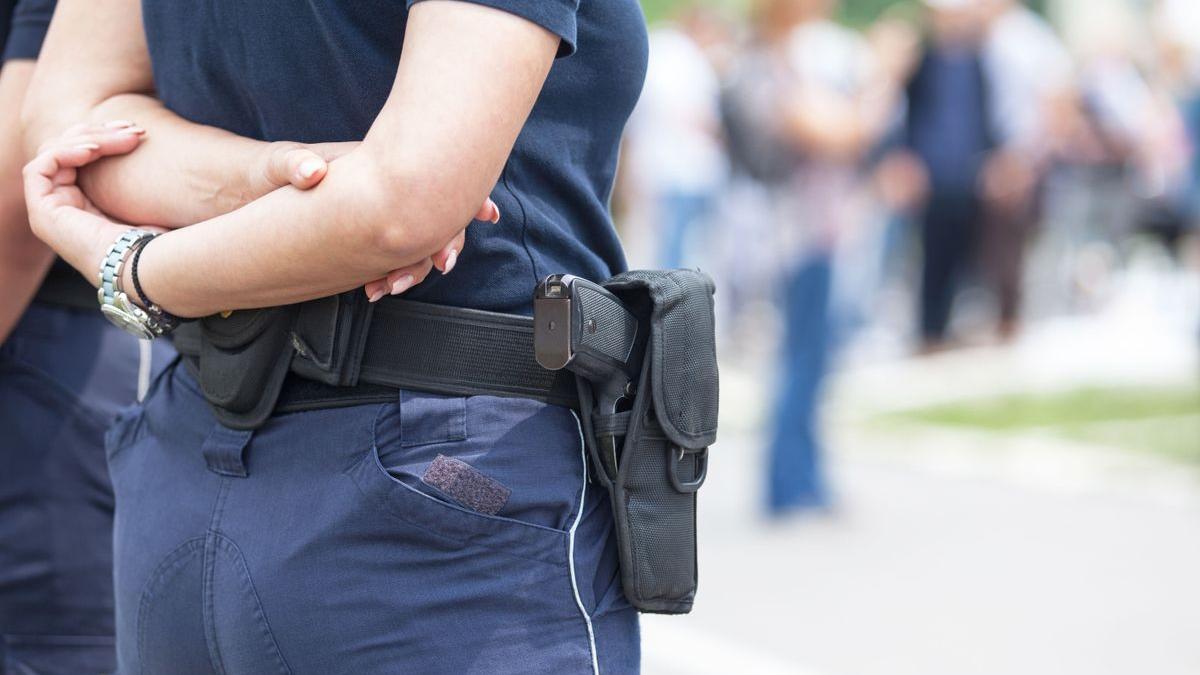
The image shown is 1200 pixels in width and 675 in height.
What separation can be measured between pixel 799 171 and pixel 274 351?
4283 millimetres

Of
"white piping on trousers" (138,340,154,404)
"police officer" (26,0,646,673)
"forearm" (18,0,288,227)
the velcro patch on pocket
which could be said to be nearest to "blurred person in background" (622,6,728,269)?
"white piping on trousers" (138,340,154,404)

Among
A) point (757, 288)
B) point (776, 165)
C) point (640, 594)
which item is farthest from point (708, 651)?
point (757, 288)

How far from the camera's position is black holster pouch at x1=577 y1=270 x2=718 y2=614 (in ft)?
5.38

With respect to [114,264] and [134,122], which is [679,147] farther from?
[114,264]

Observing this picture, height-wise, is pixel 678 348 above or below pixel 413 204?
below

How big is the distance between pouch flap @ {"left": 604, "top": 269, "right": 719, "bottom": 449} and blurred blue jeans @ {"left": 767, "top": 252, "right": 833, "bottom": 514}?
4.14m

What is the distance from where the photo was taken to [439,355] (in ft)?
5.19

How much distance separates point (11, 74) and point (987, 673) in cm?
334

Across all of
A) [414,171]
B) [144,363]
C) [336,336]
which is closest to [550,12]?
[414,171]

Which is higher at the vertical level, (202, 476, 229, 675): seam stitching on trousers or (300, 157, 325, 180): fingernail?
(300, 157, 325, 180): fingernail

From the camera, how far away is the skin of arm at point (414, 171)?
1.40m

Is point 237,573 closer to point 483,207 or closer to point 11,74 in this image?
point 483,207

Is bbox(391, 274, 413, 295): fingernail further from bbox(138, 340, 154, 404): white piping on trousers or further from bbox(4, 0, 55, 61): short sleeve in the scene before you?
bbox(138, 340, 154, 404): white piping on trousers

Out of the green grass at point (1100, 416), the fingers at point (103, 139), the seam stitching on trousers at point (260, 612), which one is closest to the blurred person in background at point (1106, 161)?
the green grass at point (1100, 416)
